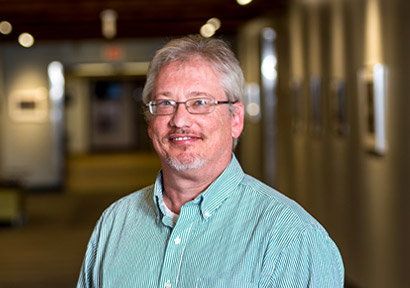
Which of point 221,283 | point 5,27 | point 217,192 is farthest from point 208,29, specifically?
point 221,283

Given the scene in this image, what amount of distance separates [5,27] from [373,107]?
9047mm

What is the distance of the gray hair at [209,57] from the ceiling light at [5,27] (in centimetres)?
1121

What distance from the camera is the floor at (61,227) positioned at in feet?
28.0

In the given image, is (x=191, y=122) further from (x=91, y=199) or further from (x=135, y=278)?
(x=91, y=199)

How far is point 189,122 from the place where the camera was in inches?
85.3

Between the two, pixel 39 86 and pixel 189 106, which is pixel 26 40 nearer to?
pixel 39 86

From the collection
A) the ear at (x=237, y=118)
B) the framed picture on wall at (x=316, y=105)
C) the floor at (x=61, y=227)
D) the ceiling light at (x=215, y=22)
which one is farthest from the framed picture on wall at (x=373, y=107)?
the ceiling light at (x=215, y=22)

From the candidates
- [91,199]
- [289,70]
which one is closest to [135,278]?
[289,70]

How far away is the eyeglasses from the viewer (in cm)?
217

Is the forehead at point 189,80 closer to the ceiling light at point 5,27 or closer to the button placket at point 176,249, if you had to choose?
the button placket at point 176,249

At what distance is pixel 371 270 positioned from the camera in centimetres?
670

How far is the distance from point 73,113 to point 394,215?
88.1 ft

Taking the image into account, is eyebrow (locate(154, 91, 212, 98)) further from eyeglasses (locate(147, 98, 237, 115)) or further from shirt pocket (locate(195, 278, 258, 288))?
shirt pocket (locate(195, 278, 258, 288))

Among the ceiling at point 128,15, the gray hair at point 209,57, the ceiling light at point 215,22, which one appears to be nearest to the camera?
the gray hair at point 209,57
